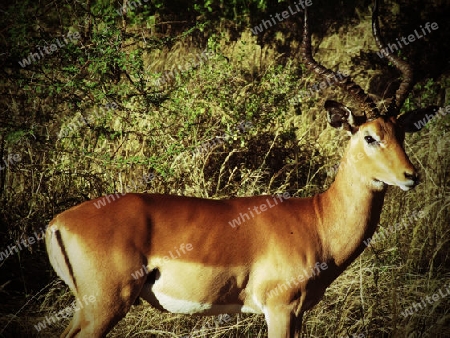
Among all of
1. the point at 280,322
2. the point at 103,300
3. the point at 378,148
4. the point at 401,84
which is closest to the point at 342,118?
the point at 378,148

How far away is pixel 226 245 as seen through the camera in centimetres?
388

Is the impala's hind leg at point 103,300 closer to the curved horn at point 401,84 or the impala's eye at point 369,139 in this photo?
the impala's eye at point 369,139

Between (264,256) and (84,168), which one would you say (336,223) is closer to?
(264,256)

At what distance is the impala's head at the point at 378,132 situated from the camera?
391cm

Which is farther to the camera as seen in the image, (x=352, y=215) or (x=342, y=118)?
(x=342, y=118)

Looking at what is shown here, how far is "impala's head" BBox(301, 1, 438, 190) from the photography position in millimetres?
3906

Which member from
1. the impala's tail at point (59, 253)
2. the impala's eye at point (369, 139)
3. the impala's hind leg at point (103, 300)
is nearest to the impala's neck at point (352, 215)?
the impala's eye at point (369, 139)

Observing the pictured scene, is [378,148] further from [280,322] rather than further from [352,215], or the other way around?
[280,322]

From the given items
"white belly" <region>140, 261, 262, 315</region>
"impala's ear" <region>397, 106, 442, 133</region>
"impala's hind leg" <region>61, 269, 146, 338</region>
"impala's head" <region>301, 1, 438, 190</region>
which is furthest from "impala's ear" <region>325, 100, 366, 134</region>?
"impala's hind leg" <region>61, 269, 146, 338</region>

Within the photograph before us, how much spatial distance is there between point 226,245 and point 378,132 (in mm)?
1469

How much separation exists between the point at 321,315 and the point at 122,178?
2862mm

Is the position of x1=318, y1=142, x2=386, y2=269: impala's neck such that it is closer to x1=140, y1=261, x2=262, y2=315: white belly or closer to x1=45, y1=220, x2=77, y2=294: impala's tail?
x1=140, y1=261, x2=262, y2=315: white belly

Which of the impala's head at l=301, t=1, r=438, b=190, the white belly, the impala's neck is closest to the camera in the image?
the white belly

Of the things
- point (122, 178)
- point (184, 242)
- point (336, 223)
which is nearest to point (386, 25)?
point (122, 178)
